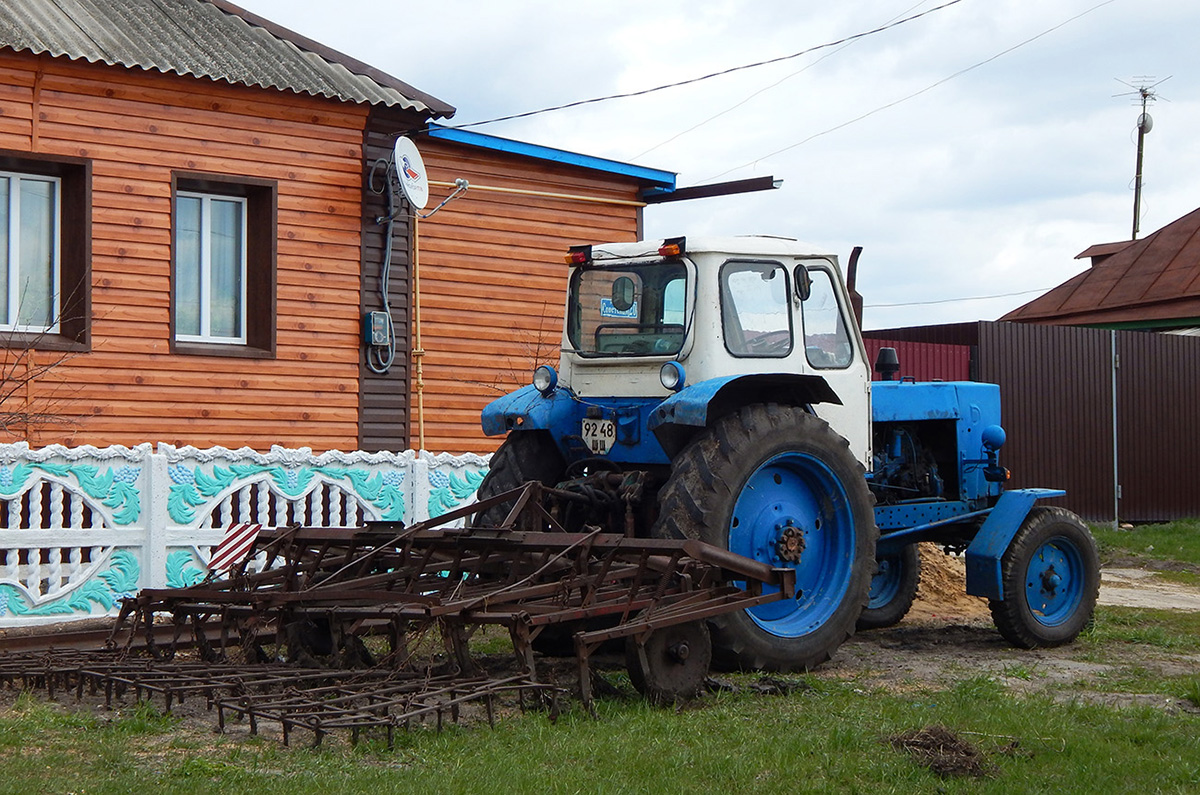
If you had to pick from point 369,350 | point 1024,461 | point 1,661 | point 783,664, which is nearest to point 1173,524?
point 1024,461

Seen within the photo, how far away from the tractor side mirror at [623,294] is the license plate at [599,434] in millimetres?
755

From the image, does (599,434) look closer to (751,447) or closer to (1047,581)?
(751,447)

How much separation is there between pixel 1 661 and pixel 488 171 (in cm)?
851

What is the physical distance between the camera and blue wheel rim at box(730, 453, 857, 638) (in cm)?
726

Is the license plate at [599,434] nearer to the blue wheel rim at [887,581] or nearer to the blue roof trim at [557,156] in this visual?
the blue wheel rim at [887,581]

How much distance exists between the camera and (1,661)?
21.9 ft

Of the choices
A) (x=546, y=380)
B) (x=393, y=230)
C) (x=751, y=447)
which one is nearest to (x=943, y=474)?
(x=751, y=447)

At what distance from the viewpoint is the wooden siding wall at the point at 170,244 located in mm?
11398

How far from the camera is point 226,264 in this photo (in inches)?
500

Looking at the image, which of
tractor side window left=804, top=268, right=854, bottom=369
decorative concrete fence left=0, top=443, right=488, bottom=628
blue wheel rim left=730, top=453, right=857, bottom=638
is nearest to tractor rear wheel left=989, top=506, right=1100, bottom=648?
blue wheel rim left=730, top=453, right=857, bottom=638

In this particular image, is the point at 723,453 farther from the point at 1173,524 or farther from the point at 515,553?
the point at 1173,524

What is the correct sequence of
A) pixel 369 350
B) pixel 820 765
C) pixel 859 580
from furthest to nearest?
1. pixel 369 350
2. pixel 859 580
3. pixel 820 765

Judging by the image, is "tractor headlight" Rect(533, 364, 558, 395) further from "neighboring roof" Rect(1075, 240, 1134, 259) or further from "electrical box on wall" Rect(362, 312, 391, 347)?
"neighboring roof" Rect(1075, 240, 1134, 259)

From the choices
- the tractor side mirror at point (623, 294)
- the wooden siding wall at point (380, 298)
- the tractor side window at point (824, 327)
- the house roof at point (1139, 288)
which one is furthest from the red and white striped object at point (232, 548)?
the house roof at point (1139, 288)
